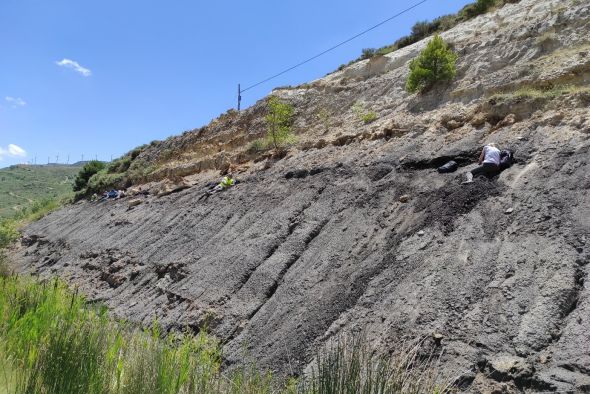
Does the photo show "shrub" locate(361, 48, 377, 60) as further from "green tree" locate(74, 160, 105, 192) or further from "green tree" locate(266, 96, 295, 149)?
"green tree" locate(74, 160, 105, 192)

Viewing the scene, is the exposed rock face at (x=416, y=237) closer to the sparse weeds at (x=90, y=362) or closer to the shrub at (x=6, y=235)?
the sparse weeds at (x=90, y=362)

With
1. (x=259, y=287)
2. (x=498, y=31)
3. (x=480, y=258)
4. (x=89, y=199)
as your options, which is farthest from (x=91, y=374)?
(x=89, y=199)

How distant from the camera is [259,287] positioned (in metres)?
8.02

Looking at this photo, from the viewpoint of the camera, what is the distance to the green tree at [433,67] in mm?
12238

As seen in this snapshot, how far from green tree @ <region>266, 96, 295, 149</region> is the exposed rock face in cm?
84

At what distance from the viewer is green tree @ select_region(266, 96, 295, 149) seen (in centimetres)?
1531

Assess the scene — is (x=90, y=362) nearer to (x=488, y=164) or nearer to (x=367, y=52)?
(x=488, y=164)

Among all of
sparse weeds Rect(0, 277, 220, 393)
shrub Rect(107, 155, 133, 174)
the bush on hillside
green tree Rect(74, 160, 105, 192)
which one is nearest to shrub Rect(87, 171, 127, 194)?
shrub Rect(107, 155, 133, 174)

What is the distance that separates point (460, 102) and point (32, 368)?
969cm

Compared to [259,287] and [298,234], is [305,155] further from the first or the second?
[259,287]

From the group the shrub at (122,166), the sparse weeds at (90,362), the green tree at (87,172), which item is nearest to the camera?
the sparse weeds at (90,362)

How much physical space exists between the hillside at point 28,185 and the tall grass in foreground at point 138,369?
53.4 m

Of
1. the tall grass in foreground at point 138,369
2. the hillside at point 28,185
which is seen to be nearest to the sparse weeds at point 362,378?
the tall grass in foreground at point 138,369

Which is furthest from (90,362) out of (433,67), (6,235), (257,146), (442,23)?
(6,235)
